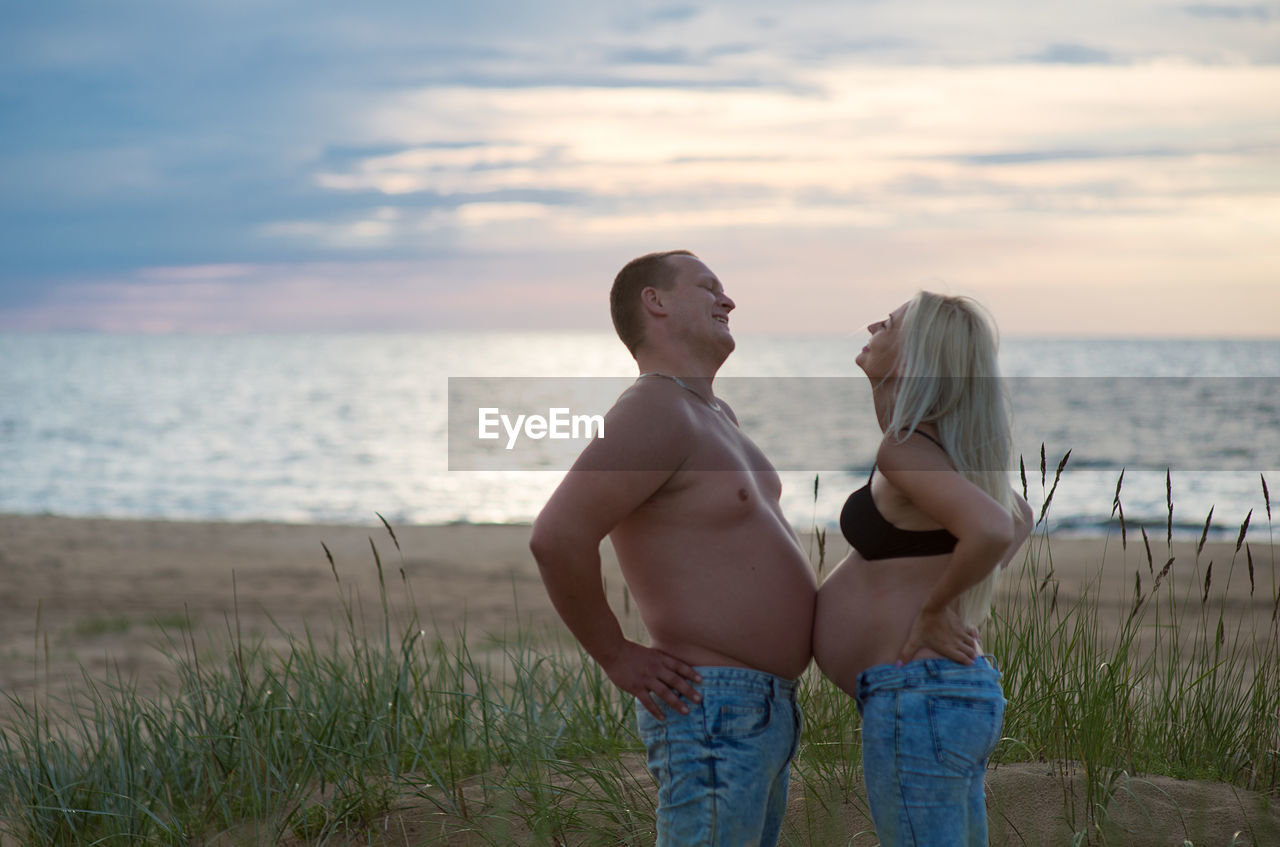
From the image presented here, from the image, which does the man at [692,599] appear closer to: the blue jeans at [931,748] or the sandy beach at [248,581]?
the blue jeans at [931,748]

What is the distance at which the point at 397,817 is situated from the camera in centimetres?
382

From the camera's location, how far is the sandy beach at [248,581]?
933 cm

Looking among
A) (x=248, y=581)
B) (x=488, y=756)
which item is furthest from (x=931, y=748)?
(x=248, y=581)

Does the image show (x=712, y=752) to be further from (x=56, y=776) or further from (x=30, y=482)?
(x=30, y=482)

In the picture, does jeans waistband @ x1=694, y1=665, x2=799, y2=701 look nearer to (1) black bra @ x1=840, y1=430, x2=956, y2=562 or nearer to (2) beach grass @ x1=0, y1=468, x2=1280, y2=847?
(1) black bra @ x1=840, y1=430, x2=956, y2=562

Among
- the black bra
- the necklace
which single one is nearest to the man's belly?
the black bra

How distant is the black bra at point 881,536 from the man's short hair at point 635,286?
0.84 metres

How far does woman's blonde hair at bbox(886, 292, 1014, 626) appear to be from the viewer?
2.57 m

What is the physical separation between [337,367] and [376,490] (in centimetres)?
8266

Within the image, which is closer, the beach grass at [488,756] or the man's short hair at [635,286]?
the man's short hair at [635,286]

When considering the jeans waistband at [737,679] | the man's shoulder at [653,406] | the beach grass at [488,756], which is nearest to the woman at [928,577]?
the jeans waistband at [737,679]

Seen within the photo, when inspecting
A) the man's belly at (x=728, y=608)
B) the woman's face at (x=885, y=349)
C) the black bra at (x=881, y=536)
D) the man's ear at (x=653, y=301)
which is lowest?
the man's belly at (x=728, y=608)

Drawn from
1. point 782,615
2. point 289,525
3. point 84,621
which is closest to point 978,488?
point 782,615

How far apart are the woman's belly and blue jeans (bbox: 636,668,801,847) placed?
0.19 m
